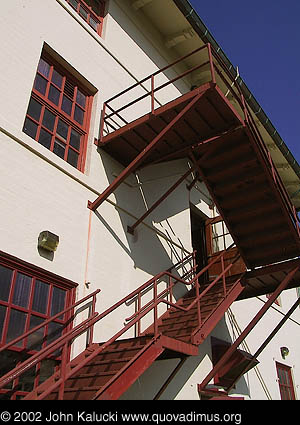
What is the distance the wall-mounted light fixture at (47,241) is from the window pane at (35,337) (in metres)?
1.03

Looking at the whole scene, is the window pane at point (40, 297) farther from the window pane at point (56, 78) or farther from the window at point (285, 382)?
the window at point (285, 382)

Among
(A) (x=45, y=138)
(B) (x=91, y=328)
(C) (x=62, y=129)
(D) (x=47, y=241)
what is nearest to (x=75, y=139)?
(C) (x=62, y=129)

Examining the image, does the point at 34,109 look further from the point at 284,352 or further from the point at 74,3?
the point at 284,352

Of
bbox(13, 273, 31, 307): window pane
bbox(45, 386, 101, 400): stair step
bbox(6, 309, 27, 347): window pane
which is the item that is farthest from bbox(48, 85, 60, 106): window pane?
bbox(45, 386, 101, 400): stair step

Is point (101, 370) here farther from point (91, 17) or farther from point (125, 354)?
point (91, 17)

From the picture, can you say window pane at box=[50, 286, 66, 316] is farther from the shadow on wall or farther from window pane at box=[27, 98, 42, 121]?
window pane at box=[27, 98, 42, 121]

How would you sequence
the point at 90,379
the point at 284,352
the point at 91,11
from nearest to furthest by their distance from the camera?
the point at 90,379 < the point at 91,11 < the point at 284,352

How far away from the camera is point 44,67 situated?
300 inches

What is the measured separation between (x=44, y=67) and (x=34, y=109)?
1.07 m

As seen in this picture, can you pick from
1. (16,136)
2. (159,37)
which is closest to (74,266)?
(16,136)

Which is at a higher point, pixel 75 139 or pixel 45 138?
pixel 75 139

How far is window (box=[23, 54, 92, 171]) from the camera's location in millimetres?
7082

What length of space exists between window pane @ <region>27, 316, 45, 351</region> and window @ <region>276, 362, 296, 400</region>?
873cm

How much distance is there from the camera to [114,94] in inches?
354
